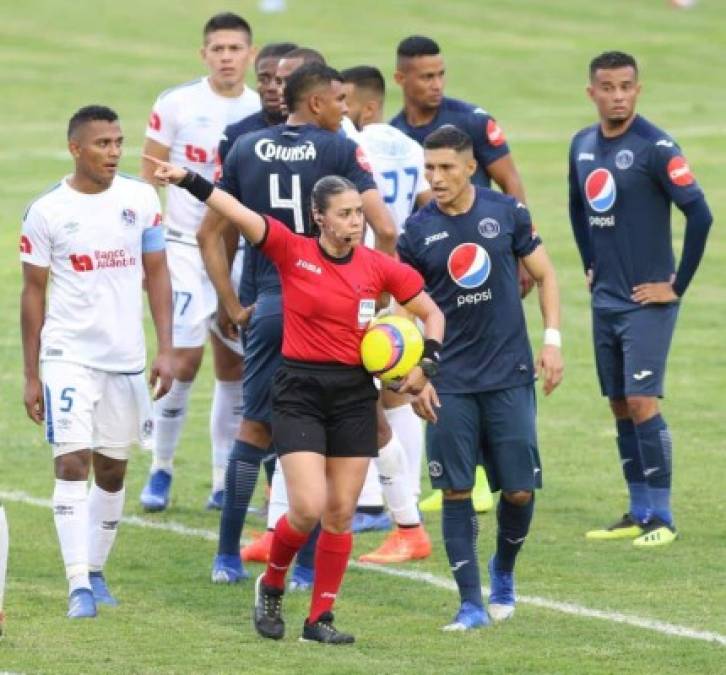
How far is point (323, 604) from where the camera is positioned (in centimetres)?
981

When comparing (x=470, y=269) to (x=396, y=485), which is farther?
(x=396, y=485)

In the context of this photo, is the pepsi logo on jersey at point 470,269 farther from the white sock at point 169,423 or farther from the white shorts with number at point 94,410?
the white sock at point 169,423

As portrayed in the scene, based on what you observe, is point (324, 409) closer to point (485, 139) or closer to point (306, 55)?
point (306, 55)

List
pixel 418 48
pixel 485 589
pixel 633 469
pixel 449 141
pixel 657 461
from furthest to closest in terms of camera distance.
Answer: pixel 418 48
pixel 633 469
pixel 657 461
pixel 485 589
pixel 449 141

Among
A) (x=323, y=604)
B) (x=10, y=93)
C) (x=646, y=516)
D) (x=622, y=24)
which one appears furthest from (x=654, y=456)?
(x=622, y=24)

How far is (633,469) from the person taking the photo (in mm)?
12680

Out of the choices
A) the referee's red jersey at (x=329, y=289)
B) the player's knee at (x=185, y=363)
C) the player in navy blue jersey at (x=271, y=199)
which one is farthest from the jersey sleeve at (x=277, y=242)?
the player's knee at (x=185, y=363)

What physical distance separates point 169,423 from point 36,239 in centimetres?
329

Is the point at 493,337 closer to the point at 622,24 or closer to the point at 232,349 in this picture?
the point at 232,349

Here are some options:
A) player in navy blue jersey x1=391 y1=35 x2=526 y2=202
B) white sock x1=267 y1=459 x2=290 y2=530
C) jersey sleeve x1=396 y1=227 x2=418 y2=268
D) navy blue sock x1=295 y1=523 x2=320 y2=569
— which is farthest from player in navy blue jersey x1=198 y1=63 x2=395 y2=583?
player in navy blue jersey x1=391 y1=35 x2=526 y2=202

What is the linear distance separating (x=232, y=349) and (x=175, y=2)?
124ft

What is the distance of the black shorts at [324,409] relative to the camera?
9766mm

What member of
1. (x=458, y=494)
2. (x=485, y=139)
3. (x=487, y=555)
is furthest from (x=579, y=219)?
(x=458, y=494)

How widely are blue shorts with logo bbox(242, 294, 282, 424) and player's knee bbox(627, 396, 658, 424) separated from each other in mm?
2384
